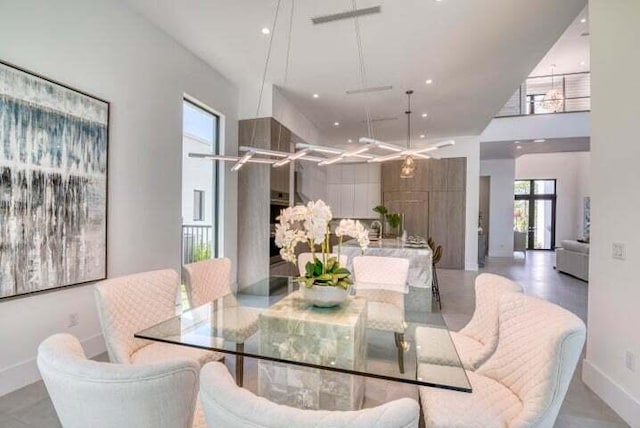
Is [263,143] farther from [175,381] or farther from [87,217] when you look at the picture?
[175,381]

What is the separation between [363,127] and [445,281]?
3723 millimetres

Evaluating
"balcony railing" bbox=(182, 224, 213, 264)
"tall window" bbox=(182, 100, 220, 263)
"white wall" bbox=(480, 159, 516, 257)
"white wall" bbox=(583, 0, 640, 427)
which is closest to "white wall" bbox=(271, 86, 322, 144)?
"tall window" bbox=(182, 100, 220, 263)

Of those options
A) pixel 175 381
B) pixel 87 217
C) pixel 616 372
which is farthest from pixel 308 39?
pixel 616 372

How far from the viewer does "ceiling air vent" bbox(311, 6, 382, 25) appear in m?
2.95

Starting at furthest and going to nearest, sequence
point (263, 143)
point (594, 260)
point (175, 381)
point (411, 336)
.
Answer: point (263, 143) → point (594, 260) → point (411, 336) → point (175, 381)

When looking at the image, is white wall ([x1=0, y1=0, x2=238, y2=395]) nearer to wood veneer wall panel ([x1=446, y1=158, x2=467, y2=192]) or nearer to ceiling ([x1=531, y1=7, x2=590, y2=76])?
wood veneer wall panel ([x1=446, y1=158, x2=467, y2=192])

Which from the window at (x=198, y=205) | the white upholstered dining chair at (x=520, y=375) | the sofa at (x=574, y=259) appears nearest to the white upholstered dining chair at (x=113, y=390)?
the white upholstered dining chair at (x=520, y=375)

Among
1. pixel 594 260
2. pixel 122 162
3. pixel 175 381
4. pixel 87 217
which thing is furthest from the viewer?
pixel 122 162

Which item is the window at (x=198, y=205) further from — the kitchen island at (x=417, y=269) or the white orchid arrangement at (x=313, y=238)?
the white orchid arrangement at (x=313, y=238)

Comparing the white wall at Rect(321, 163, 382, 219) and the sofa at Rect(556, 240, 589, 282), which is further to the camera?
the white wall at Rect(321, 163, 382, 219)

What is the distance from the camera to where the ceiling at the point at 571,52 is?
6031mm

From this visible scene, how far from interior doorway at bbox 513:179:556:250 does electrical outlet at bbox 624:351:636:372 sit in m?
12.5

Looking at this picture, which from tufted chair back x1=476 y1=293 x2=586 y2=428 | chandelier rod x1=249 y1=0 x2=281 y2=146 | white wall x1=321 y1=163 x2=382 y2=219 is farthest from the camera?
white wall x1=321 y1=163 x2=382 y2=219

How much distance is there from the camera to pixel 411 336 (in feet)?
6.08
